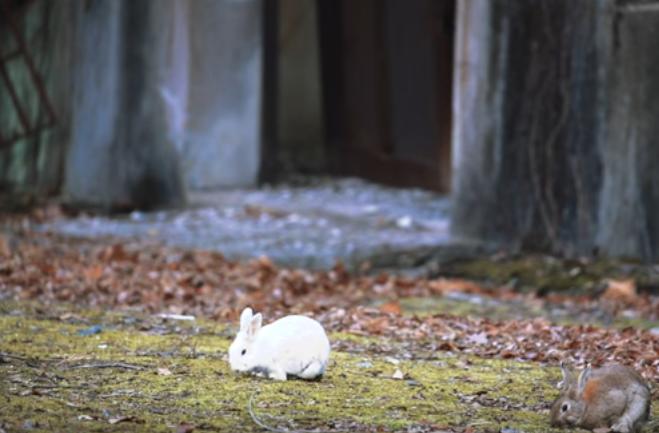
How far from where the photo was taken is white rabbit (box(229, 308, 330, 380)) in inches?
236

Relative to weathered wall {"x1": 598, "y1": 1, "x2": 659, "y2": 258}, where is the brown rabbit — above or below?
below

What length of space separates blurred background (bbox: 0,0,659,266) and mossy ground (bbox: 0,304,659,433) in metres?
3.64

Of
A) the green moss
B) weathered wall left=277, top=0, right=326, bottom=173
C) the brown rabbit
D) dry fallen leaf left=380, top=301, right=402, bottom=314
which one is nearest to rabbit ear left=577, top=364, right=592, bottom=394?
the brown rabbit

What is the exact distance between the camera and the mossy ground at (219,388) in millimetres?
5457

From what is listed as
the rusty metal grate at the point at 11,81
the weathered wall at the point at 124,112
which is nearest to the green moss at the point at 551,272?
the weathered wall at the point at 124,112

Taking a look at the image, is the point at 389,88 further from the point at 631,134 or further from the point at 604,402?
the point at 604,402

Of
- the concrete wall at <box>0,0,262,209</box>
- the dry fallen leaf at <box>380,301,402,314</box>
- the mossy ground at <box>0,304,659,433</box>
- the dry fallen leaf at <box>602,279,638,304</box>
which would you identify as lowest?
the dry fallen leaf at <box>602,279,638,304</box>

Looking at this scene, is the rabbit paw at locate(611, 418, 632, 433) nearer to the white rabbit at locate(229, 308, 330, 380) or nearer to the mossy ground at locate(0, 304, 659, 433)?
the mossy ground at locate(0, 304, 659, 433)

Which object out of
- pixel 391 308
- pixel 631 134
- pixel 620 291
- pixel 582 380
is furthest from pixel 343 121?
pixel 582 380

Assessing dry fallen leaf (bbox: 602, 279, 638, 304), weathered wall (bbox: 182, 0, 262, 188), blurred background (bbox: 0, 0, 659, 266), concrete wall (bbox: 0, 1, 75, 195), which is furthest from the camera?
weathered wall (bbox: 182, 0, 262, 188)

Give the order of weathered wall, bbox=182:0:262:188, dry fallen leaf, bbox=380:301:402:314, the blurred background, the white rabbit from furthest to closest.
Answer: weathered wall, bbox=182:0:262:188, the blurred background, dry fallen leaf, bbox=380:301:402:314, the white rabbit

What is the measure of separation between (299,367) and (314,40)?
1298 centimetres

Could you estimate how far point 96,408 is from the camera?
558cm

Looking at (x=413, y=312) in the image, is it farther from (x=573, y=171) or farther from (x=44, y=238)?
(x=44, y=238)
